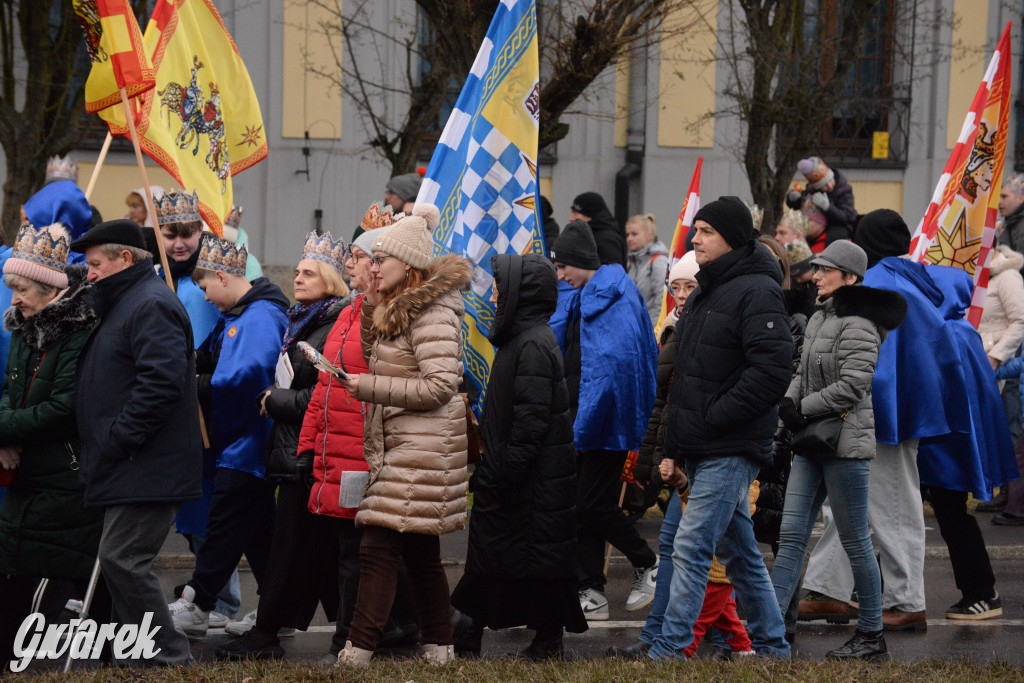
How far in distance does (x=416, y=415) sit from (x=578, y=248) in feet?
6.83

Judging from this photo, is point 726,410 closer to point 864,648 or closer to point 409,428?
point 409,428

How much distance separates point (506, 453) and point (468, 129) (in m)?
1.91

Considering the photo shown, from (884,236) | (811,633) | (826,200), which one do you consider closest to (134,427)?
(811,633)

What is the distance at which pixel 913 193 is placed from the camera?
19.7 m

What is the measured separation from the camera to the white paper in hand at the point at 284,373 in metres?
6.19

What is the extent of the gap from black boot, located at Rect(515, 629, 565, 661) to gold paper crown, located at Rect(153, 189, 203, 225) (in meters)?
3.33

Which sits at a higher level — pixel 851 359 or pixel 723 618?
pixel 851 359

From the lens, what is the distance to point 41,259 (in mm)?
5590

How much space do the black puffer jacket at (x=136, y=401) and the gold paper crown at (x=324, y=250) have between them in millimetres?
1074

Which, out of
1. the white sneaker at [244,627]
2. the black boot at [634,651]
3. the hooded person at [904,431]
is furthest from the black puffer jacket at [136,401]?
the hooded person at [904,431]

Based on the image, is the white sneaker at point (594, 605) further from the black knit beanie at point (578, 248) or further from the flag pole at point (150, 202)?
the flag pole at point (150, 202)

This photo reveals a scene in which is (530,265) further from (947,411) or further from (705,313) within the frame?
(947,411)

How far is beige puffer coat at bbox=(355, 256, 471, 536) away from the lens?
5309 mm

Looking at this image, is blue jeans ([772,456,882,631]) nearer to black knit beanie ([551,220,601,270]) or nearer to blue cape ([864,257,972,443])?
blue cape ([864,257,972,443])
